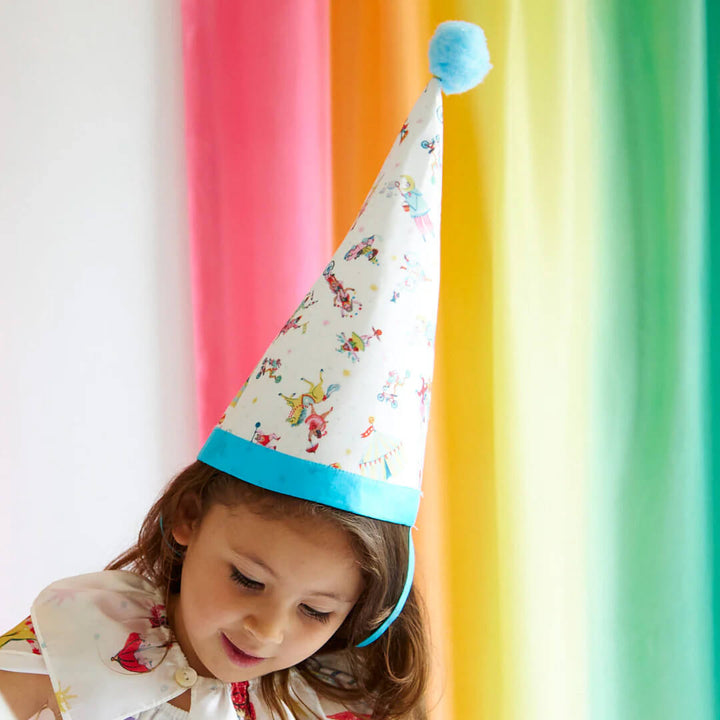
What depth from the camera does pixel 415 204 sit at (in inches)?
32.5

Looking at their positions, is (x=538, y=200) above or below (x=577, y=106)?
below

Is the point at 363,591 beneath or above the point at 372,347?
beneath

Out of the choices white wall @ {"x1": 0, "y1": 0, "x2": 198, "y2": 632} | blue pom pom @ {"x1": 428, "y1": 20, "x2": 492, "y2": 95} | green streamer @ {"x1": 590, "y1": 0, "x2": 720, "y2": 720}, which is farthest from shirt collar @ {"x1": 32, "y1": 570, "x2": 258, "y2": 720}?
blue pom pom @ {"x1": 428, "y1": 20, "x2": 492, "y2": 95}

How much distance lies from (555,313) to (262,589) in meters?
0.44

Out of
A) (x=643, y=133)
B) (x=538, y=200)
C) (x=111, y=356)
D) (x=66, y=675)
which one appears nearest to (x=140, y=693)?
(x=66, y=675)

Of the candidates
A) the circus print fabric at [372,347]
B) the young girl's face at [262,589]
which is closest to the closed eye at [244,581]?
the young girl's face at [262,589]

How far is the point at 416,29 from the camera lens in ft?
3.34

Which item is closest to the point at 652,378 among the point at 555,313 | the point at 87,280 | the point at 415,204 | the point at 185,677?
the point at 555,313

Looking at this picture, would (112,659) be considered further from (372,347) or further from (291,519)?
(372,347)

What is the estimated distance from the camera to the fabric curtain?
93cm

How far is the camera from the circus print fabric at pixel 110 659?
80 centimetres

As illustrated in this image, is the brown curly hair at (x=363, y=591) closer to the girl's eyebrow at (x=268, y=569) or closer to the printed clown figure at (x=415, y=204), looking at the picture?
the girl's eyebrow at (x=268, y=569)

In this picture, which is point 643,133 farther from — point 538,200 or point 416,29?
point 416,29

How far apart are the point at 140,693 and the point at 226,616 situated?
4.7 inches
